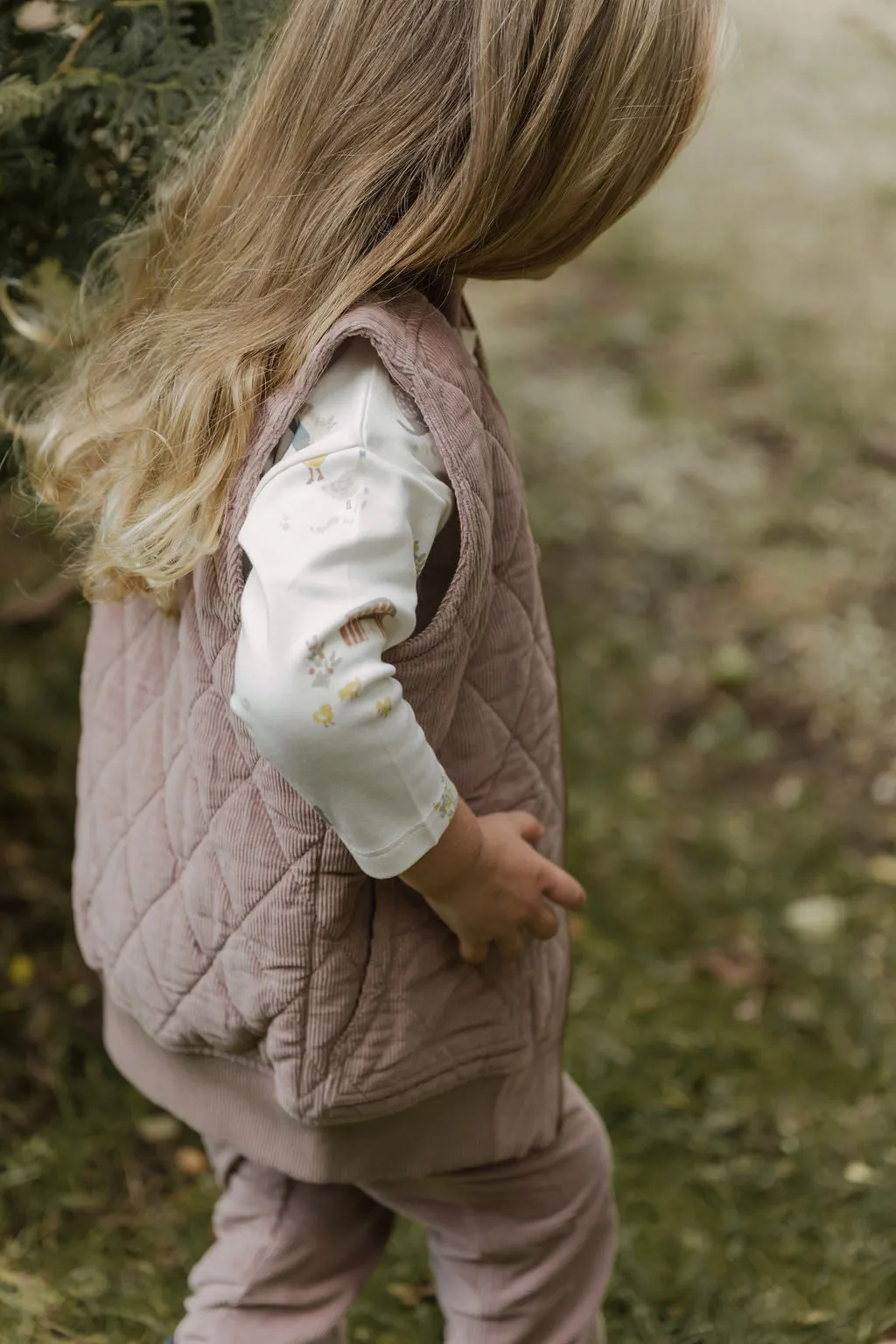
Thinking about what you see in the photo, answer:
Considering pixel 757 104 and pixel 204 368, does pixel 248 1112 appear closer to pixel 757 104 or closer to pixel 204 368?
pixel 204 368

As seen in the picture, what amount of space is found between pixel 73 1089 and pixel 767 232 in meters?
3.60

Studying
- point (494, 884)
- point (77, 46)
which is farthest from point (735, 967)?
point (77, 46)

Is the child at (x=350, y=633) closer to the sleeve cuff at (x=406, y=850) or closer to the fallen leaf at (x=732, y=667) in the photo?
the sleeve cuff at (x=406, y=850)

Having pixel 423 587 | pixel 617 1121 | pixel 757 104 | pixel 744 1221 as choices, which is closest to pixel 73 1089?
pixel 617 1121

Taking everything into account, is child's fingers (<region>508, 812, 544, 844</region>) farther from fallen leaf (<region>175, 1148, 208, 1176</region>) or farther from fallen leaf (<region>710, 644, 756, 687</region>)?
fallen leaf (<region>710, 644, 756, 687</region>)

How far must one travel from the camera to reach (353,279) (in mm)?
1326

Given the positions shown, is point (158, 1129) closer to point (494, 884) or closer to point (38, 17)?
point (494, 884)

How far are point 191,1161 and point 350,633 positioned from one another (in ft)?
4.94

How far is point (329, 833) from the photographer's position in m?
1.33

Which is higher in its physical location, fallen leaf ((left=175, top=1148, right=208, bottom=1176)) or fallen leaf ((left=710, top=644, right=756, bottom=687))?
fallen leaf ((left=710, top=644, right=756, bottom=687))

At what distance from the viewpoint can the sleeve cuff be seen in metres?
1.27

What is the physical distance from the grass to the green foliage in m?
1.33

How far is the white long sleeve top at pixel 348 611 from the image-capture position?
3.93ft

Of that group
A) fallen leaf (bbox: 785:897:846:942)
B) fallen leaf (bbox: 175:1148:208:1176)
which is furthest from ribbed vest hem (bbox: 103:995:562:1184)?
fallen leaf (bbox: 785:897:846:942)
